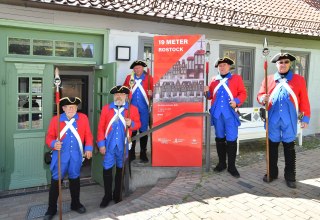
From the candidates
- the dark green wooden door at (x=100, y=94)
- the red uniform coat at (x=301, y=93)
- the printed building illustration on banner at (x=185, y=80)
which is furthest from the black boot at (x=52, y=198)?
the red uniform coat at (x=301, y=93)

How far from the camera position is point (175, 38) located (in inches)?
215

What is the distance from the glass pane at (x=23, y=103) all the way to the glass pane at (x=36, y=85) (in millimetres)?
198

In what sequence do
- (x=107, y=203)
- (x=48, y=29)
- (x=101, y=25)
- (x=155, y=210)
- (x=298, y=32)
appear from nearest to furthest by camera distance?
(x=155, y=210)
(x=107, y=203)
(x=48, y=29)
(x=101, y=25)
(x=298, y=32)

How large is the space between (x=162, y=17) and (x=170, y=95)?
76.4 inches

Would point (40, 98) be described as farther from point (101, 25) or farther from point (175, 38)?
point (175, 38)

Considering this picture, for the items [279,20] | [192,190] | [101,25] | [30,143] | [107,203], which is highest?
[279,20]

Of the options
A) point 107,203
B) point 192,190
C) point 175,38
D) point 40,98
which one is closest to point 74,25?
point 40,98

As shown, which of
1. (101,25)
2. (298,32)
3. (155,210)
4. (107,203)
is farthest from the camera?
(298,32)

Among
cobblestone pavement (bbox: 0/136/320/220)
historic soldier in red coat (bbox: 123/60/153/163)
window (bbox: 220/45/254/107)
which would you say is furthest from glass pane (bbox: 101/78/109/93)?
window (bbox: 220/45/254/107)

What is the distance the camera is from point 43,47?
243 inches

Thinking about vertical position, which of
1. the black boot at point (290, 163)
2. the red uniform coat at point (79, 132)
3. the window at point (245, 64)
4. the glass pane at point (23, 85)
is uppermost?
the window at point (245, 64)

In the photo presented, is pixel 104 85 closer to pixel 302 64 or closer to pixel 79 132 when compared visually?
pixel 79 132

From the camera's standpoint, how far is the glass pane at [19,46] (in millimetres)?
5911

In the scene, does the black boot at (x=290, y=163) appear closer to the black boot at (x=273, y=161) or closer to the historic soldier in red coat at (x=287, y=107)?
the historic soldier in red coat at (x=287, y=107)
